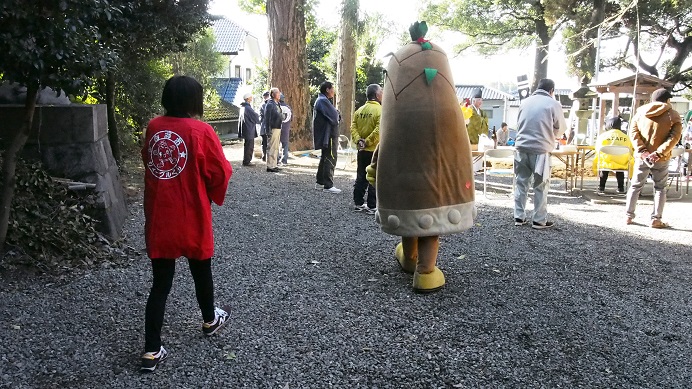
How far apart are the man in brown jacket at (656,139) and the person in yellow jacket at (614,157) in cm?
197

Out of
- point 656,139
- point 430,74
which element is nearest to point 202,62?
point 656,139

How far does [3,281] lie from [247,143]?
884cm

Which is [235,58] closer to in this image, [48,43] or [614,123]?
[614,123]

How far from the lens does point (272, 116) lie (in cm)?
1183

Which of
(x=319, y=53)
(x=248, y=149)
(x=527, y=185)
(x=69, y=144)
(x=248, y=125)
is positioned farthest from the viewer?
(x=319, y=53)

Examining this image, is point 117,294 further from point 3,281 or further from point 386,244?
point 386,244

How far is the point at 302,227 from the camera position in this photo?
703 centimetres

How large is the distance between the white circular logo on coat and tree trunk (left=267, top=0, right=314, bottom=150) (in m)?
12.5

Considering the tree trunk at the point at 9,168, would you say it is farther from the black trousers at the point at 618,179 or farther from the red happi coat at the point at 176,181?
the black trousers at the point at 618,179

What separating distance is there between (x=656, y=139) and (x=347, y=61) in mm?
11368

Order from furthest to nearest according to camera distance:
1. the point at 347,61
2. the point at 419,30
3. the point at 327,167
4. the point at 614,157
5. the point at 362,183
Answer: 1. the point at 347,61
2. the point at 327,167
3. the point at 614,157
4. the point at 362,183
5. the point at 419,30

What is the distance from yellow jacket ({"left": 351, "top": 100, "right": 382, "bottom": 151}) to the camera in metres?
7.25

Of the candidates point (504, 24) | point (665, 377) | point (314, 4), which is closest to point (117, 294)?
point (665, 377)

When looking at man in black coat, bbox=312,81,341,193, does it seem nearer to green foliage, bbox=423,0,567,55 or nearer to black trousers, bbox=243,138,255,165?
black trousers, bbox=243,138,255,165
